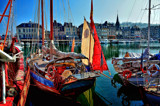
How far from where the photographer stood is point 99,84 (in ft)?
58.5

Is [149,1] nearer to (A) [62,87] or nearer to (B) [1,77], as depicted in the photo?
(A) [62,87]

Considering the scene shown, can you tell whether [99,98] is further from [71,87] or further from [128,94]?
[71,87]

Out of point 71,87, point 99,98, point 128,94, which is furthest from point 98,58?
point 128,94

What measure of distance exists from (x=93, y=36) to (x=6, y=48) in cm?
821

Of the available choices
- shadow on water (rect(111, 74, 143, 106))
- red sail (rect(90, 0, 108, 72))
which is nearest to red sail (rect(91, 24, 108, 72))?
red sail (rect(90, 0, 108, 72))

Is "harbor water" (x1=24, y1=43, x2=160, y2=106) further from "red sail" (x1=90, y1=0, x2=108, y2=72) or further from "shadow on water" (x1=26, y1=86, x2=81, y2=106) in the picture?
"red sail" (x1=90, y1=0, x2=108, y2=72)

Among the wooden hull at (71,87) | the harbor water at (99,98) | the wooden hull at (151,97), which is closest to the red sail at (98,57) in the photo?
the harbor water at (99,98)

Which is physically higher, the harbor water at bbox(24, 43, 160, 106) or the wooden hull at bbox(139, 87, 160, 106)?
the wooden hull at bbox(139, 87, 160, 106)

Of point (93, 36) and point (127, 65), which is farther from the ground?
point (93, 36)

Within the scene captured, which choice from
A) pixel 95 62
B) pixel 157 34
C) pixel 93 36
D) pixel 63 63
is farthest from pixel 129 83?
pixel 157 34

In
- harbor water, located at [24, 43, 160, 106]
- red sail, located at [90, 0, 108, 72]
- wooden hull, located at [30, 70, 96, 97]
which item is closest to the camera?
wooden hull, located at [30, 70, 96, 97]

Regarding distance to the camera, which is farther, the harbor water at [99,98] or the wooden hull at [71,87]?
the harbor water at [99,98]

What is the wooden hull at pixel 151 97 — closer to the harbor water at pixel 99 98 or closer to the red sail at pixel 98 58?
the harbor water at pixel 99 98

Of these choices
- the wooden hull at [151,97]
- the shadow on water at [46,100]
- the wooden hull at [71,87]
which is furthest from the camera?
the shadow on water at [46,100]
